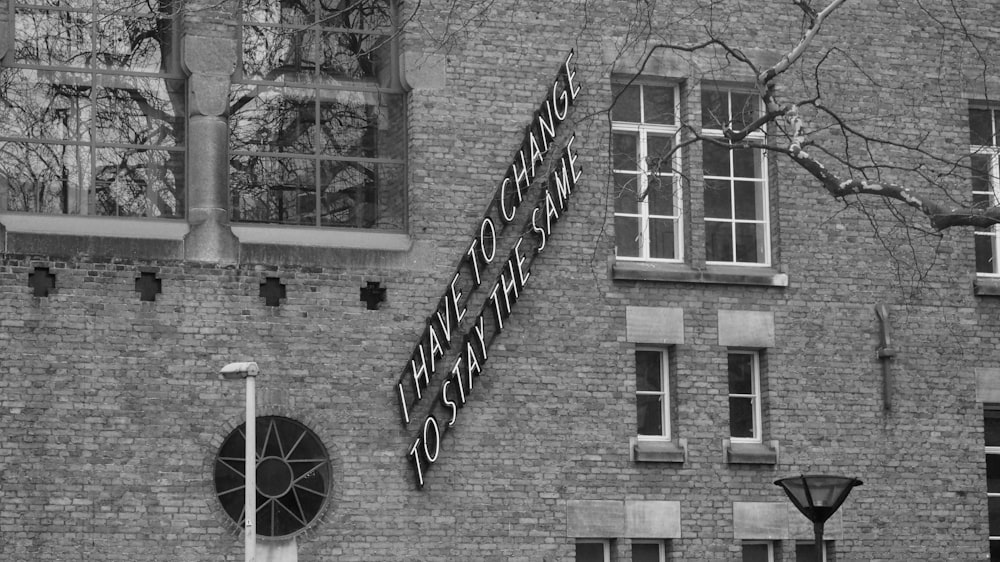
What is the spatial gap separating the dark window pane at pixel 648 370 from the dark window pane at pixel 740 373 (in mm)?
865

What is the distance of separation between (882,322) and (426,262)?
18.3ft

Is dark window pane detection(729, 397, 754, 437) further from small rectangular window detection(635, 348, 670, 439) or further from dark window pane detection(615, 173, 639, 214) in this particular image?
dark window pane detection(615, 173, 639, 214)

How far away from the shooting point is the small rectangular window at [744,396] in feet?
71.8

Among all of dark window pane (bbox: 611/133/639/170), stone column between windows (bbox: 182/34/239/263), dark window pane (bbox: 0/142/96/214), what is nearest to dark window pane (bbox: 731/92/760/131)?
dark window pane (bbox: 611/133/639/170)

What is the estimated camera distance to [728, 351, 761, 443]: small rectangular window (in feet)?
71.8

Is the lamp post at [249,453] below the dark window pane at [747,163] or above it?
below

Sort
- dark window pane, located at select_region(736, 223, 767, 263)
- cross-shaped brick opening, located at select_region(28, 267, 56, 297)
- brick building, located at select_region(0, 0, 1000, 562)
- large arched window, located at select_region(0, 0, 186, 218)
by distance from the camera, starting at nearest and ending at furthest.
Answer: cross-shaped brick opening, located at select_region(28, 267, 56, 297)
brick building, located at select_region(0, 0, 1000, 562)
large arched window, located at select_region(0, 0, 186, 218)
dark window pane, located at select_region(736, 223, 767, 263)

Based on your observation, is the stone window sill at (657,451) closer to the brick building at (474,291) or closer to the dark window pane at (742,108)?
the brick building at (474,291)

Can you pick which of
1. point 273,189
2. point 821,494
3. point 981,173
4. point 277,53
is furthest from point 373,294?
point 981,173

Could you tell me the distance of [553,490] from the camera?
20.7 metres

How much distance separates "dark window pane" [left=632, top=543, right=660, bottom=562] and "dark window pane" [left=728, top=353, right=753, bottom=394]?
2075 mm

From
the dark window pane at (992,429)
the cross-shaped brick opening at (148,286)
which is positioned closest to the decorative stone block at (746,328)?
the dark window pane at (992,429)

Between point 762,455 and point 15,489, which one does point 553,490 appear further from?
point 15,489

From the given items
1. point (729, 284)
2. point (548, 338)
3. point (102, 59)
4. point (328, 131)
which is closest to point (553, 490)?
point (548, 338)
